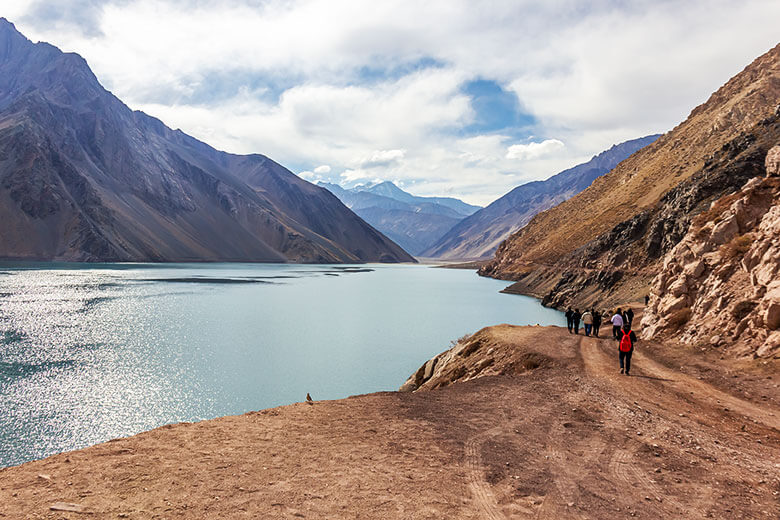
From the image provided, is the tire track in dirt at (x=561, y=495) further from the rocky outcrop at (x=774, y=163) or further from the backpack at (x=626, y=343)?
the rocky outcrop at (x=774, y=163)

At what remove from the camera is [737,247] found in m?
21.7

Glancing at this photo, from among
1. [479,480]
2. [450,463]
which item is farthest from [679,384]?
[479,480]

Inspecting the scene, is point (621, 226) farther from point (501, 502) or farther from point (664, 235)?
point (501, 502)

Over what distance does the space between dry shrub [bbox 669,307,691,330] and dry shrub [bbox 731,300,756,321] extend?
3799 mm

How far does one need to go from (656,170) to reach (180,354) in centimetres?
10018

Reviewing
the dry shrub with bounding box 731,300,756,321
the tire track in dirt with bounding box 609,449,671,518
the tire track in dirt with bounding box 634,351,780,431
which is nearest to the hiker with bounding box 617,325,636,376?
the tire track in dirt with bounding box 634,351,780,431

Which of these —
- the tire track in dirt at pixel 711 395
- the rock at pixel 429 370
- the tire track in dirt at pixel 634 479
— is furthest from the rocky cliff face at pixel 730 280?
the rock at pixel 429 370

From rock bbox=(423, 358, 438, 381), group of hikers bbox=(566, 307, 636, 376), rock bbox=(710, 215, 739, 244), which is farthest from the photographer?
rock bbox=(423, 358, 438, 381)

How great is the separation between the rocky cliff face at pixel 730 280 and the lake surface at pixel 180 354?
16837mm

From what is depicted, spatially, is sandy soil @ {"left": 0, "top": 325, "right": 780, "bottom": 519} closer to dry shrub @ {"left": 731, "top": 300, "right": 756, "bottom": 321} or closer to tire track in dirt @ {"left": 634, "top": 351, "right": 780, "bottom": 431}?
tire track in dirt @ {"left": 634, "top": 351, "right": 780, "bottom": 431}

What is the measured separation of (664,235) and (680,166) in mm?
40845

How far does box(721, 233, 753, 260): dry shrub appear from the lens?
70.1 feet

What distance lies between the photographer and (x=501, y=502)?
7.53 meters

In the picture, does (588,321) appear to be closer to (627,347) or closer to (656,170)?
(627,347)
